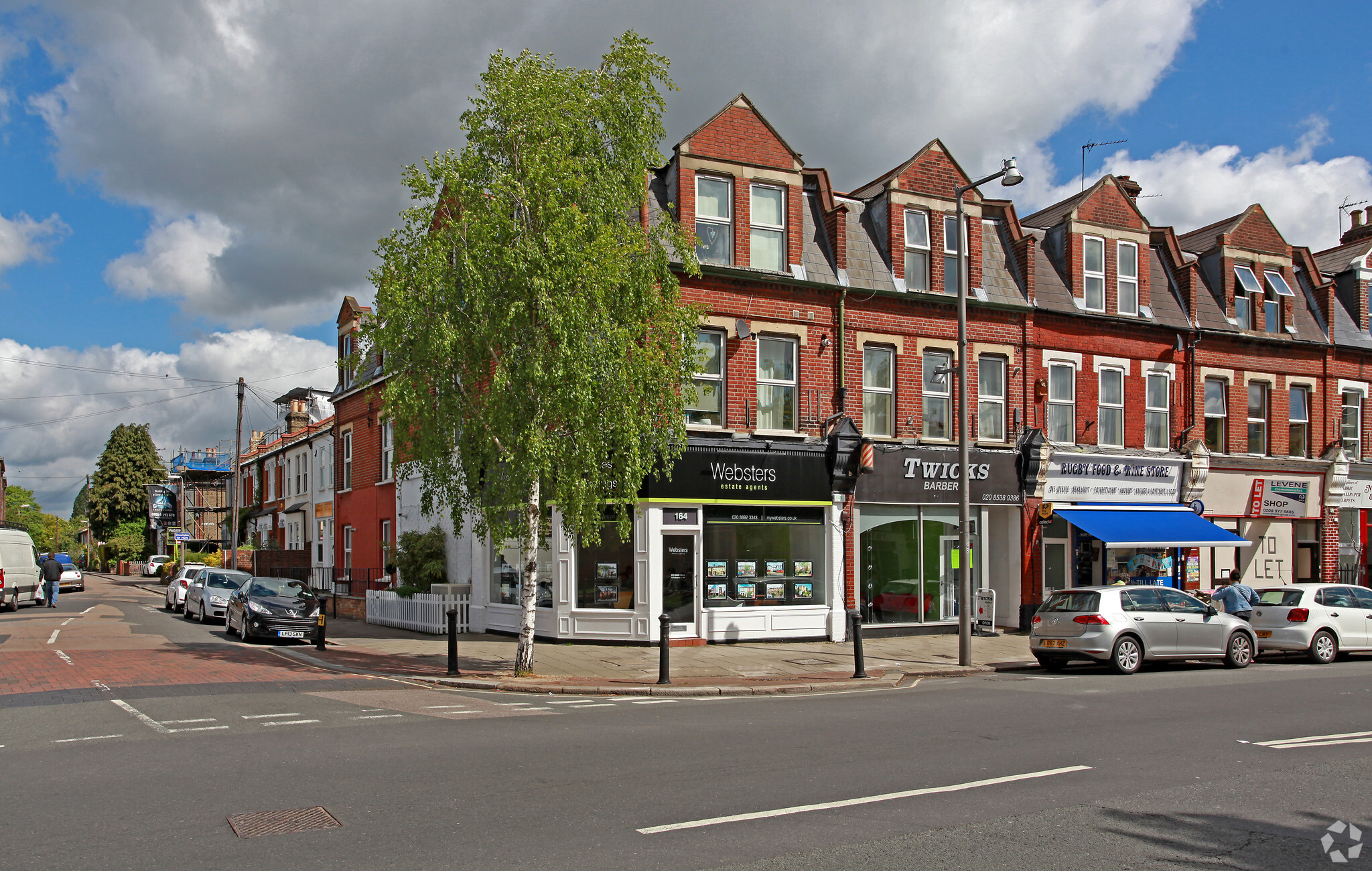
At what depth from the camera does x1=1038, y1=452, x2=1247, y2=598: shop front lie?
2350 cm

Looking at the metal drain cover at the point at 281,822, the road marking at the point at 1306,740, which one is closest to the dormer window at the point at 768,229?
the road marking at the point at 1306,740

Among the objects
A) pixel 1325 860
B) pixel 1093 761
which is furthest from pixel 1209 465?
pixel 1325 860

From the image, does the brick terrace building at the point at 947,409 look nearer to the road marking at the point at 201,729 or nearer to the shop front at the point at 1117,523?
the shop front at the point at 1117,523

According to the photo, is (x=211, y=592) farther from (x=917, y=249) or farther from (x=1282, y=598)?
(x=1282, y=598)

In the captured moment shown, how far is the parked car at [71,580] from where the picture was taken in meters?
47.3

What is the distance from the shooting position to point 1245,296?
2711 cm

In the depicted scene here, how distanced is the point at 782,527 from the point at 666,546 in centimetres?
276

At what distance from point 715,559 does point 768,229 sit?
7.30 meters

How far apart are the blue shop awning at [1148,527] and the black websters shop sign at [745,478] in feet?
22.5

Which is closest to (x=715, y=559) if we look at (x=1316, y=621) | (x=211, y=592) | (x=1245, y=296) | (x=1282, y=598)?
(x=1282, y=598)

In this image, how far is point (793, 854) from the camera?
5.97m

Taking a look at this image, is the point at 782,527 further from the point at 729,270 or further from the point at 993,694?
the point at 993,694

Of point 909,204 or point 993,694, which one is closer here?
point 993,694

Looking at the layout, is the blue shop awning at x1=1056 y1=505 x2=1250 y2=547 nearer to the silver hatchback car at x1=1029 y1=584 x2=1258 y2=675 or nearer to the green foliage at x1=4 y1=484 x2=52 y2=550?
the silver hatchback car at x1=1029 y1=584 x2=1258 y2=675
